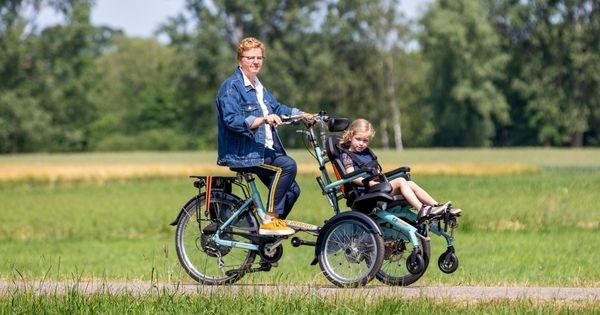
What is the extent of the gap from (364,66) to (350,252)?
75906 millimetres

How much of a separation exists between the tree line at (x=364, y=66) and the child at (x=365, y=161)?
2315 inches

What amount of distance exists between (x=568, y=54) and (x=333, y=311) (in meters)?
73.9

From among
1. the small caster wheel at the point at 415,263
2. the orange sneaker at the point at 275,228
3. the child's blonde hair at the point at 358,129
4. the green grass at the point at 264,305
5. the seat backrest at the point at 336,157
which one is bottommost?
the green grass at the point at 264,305

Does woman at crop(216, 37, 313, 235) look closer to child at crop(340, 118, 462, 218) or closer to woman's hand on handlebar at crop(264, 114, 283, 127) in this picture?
woman's hand on handlebar at crop(264, 114, 283, 127)

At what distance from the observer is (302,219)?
26797mm

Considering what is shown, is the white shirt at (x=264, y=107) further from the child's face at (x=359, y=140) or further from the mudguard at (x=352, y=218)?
the mudguard at (x=352, y=218)

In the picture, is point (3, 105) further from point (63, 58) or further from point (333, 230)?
point (333, 230)

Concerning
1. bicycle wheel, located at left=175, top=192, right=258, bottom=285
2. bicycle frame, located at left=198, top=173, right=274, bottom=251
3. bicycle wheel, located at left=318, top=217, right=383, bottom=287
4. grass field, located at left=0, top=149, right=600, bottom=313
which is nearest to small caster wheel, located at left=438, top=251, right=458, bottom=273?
bicycle wheel, located at left=318, top=217, right=383, bottom=287

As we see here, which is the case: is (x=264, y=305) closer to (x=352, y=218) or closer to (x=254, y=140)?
(x=352, y=218)

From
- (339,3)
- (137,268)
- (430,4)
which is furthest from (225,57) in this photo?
(137,268)

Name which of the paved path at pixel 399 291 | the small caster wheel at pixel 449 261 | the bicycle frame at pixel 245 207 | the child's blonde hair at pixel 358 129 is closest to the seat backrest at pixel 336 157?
the child's blonde hair at pixel 358 129

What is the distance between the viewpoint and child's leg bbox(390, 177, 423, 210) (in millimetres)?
10258

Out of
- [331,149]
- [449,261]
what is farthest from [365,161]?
[449,261]

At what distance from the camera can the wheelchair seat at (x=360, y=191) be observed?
1034 centimetres
